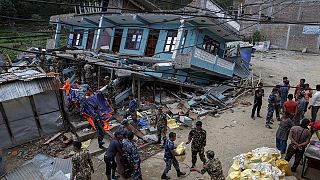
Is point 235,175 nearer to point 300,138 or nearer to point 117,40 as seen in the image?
point 300,138

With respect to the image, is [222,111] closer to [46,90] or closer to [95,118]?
[95,118]

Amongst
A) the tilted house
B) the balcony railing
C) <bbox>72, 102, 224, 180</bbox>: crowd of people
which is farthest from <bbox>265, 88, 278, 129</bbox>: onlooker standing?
the balcony railing

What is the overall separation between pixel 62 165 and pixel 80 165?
2535mm

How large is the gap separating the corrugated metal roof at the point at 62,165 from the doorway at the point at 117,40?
47.0 feet

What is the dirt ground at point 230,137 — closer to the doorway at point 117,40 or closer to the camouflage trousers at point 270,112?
the camouflage trousers at point 270,112

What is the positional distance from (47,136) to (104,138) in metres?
2.39

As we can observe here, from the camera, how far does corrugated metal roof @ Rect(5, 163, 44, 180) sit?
8320 millimetres

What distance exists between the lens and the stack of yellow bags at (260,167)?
6684mm

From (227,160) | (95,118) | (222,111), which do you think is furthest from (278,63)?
(95,118)

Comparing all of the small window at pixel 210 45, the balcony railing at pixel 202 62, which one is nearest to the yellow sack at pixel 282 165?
the balcony railing at pixel 202 62

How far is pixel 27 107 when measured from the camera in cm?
1086

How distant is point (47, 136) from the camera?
1127 cm

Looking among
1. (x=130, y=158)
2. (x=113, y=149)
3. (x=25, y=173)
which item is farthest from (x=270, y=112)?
(x=25, y=173)

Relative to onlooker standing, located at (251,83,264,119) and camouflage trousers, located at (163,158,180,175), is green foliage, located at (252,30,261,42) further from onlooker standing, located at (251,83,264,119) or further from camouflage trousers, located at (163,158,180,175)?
camouflage trousers, located at (163,158,180,175)
